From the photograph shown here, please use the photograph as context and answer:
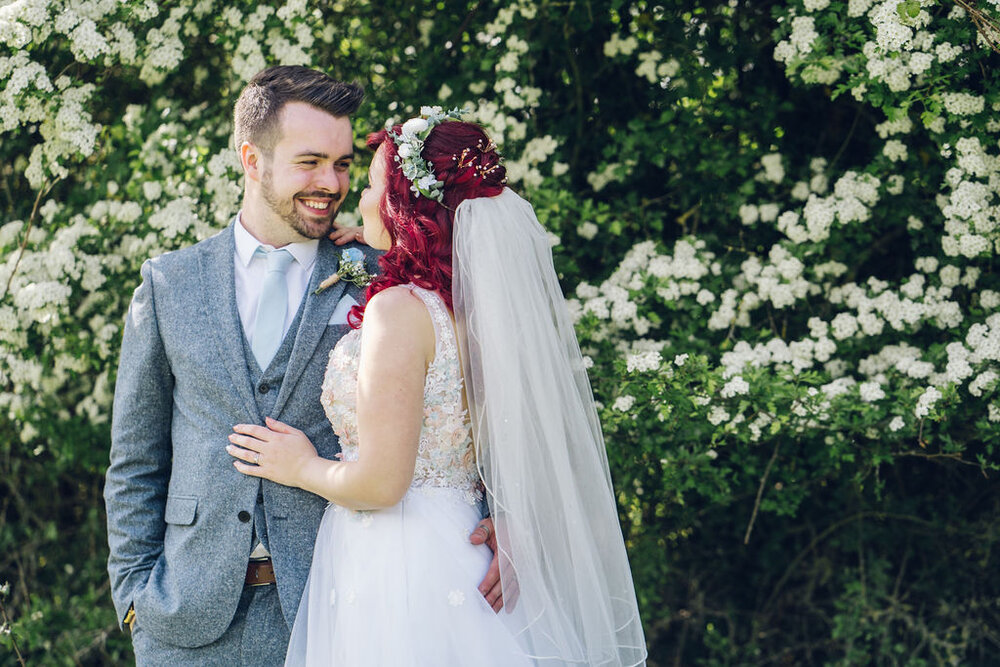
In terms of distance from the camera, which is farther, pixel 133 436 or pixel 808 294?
pixel 808 294

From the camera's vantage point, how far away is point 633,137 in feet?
11.9

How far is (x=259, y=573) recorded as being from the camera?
233 centimetres

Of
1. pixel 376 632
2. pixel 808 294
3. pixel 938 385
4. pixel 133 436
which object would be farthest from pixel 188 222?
pixel 938 385

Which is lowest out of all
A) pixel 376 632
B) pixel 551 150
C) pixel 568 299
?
pixel 376 632

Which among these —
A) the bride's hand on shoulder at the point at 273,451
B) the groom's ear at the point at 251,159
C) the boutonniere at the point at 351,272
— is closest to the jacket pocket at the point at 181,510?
the bride's hand on shoulder at the point at 273,451

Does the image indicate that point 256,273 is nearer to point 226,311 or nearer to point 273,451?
point 226,311

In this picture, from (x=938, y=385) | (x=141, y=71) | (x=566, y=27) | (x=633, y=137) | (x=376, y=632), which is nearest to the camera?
(x=376, y=632)

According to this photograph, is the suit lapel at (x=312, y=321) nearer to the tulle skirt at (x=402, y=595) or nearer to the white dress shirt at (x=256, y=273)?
the white dress shirt at (x=256, y=273)

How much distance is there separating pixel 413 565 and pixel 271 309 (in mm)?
797

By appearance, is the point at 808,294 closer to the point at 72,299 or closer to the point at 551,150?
the point at 551,150

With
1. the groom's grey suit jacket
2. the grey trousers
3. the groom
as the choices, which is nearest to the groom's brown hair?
the groom

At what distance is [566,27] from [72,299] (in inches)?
89.5

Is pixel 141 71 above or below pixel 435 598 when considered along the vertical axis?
above

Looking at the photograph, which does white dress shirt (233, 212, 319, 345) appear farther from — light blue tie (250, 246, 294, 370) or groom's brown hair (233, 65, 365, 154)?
groom's brown hair (233, 65, 365, 154)
